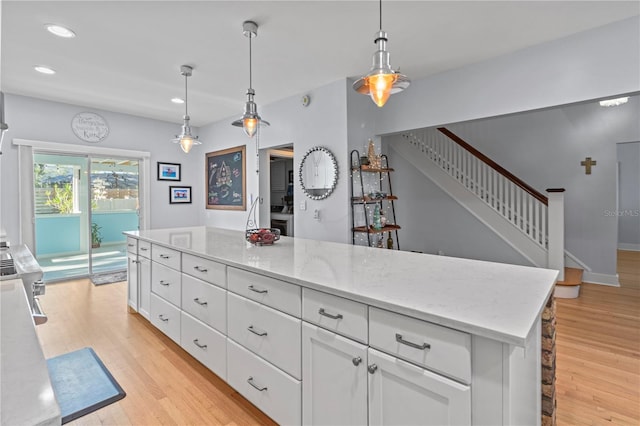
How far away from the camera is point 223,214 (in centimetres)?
570

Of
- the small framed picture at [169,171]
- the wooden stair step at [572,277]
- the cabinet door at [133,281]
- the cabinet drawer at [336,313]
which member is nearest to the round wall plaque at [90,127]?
the small framed picture at [169,171]

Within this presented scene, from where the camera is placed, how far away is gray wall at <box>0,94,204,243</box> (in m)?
4.19

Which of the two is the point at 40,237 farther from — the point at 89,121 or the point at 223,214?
the point at 223,214

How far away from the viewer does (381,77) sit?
5.71 feet

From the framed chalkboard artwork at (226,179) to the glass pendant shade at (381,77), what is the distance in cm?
369

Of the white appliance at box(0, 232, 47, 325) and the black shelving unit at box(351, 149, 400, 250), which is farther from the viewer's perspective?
the black shelving unit at box(351, 149, 400, 250)

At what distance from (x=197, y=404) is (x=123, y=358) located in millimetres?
949

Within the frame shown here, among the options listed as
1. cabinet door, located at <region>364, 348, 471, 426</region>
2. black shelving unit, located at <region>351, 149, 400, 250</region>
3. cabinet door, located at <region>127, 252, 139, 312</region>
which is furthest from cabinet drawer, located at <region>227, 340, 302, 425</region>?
black shelving unit, located at <region>351, 149, 400, 250</region>

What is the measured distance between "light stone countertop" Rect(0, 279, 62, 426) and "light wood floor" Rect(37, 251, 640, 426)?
1290 mm

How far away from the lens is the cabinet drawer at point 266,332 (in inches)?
60.2

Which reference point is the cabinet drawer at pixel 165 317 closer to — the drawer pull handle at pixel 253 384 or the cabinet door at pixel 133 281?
the cabinet door at pixel 133 281

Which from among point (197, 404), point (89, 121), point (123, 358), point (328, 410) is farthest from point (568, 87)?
point (89, 121)

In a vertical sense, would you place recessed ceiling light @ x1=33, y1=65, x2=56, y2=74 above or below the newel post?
above

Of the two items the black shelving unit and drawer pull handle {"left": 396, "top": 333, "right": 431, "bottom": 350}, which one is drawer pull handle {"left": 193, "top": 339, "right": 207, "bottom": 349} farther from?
the black shelving unit
